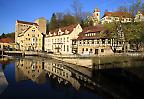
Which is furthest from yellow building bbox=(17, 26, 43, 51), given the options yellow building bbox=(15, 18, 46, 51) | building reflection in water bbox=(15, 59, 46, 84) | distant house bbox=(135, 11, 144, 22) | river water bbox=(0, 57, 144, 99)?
river water bbox=(0, 57, 144, 99)

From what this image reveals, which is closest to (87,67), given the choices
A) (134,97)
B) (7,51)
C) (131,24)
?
(131,24)

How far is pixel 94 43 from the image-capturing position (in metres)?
48.1

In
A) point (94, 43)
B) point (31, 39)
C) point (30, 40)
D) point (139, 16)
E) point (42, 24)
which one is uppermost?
point (42, 24)

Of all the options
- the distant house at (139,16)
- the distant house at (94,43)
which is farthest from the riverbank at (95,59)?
the distant house at (139,16)

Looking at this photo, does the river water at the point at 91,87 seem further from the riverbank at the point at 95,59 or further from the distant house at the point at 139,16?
the distant house at the point at 139,16

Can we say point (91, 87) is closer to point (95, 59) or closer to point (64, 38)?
point (95, 59)

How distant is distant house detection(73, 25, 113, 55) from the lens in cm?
4494

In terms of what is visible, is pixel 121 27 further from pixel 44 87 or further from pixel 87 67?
pixel 44 87

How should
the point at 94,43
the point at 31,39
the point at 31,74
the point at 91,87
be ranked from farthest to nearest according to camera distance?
the point at 31,39
the point at 94,43
the point at 31,74
the point at 91,87

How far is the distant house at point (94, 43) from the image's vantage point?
44.9 metres

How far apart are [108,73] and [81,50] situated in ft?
72.7

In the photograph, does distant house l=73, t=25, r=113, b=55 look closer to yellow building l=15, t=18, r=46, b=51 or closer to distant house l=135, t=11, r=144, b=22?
distant house l=135, t=11, r=144, b=22

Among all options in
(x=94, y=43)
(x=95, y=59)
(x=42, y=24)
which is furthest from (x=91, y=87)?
(x=42, y=24)

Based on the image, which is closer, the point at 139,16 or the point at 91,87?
the point at 91,87
